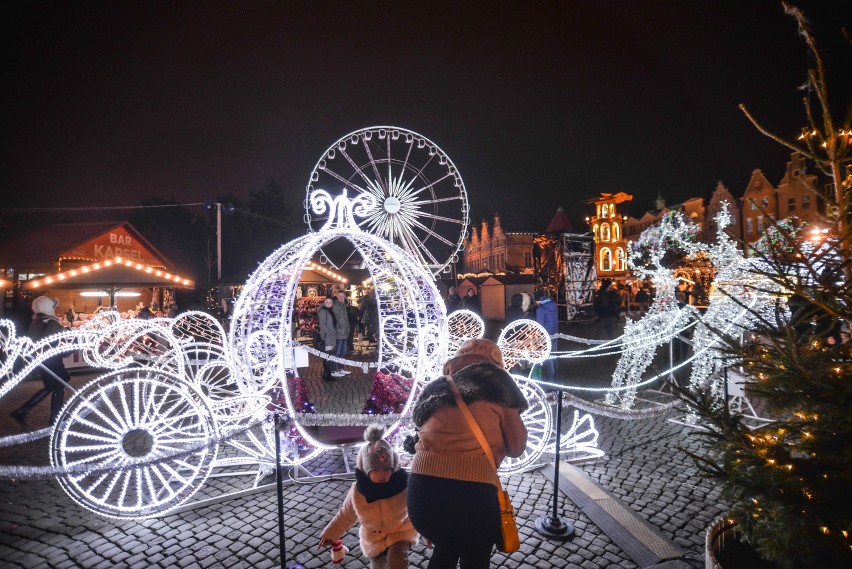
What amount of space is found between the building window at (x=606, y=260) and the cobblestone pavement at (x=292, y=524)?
56.7ft

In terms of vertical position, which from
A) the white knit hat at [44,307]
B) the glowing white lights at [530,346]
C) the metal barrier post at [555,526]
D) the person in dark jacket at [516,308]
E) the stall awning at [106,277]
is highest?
the stall awning at [106,277]

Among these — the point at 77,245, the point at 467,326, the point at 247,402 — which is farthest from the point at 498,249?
the point at 247,402

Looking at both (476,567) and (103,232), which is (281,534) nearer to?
(476,567)

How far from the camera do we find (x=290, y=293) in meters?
4.61

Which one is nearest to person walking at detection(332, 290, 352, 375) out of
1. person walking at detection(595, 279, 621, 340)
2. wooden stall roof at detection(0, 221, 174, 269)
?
person walking at detection(595, 279, 621, 340)

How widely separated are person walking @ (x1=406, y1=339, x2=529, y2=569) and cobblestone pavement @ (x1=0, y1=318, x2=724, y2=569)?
4.84 ft

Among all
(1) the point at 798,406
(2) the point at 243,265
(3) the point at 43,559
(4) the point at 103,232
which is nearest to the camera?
(1) the point at 798,406

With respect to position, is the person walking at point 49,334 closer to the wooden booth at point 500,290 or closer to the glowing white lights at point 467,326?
Result: the glowing white lights at point 467,326

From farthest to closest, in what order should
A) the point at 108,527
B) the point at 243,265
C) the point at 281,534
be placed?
the point at 243,265
the point at 108,527
the point at 281,534

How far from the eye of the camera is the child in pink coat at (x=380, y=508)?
9.77ft

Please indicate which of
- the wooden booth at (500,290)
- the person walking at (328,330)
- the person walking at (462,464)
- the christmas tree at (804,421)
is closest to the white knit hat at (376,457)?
the person walking at (462,464)

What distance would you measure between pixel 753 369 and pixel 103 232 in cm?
2095

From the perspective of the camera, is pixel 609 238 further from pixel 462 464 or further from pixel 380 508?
pixel 462 464

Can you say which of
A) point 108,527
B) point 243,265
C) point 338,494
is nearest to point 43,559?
point 108,527
